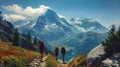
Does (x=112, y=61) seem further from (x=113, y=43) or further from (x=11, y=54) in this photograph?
(x=11, y=54)

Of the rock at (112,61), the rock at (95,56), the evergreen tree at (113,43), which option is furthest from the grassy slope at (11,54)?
the rock at (112,61)

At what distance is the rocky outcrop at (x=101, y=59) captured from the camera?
40.8 metres

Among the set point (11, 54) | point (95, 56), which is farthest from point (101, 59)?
point (11, 54)

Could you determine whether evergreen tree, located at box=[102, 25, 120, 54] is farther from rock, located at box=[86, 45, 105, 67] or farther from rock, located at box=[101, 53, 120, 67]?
rock, located at box=[101, 53, 120, 67]

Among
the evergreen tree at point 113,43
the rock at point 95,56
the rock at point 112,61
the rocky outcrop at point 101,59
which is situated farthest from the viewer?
the rock at point 95,56

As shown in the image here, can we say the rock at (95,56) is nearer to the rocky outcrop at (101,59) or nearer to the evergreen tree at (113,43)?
the rocky outcrop at (101,59)

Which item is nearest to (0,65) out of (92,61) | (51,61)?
(51,61)

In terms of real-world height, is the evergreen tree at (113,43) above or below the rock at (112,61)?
above

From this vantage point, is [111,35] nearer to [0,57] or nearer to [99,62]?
[99,62]

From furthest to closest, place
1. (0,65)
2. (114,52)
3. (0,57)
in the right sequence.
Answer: (0,57) < (0,65) < (114,52)

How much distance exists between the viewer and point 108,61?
41156mm

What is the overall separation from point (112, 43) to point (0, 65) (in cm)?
2645

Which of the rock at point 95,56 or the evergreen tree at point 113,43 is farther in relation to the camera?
the rock at point 95,56

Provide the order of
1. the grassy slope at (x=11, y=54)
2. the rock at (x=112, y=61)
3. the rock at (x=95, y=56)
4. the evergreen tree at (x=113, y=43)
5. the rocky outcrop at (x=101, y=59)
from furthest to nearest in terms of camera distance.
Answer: the grassy slope at (x=11, y=54) → the rock at (x=95, y=56) → the evergreen tree at (x=113, y=43) → the rocky outcrop at (x=101, y=59) → the rock at (x=112, y=61)
